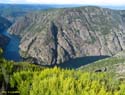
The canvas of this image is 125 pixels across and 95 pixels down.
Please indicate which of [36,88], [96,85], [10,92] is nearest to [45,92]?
[36,88]

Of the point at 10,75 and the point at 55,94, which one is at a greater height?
the point at 10,75

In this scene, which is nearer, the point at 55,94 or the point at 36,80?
the point at 55,94

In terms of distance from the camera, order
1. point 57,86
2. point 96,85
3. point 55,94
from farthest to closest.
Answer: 1. point 96,85
2. point 57,86
3. point 55,94

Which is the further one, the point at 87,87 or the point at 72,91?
the point at 87,87

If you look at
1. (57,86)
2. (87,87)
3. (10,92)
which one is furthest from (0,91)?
(87,87)

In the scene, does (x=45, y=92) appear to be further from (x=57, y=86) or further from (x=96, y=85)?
(x=96, y=85)

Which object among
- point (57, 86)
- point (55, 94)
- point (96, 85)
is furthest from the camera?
point (96, 85)

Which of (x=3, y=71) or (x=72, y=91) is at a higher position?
(x=3, y=71)

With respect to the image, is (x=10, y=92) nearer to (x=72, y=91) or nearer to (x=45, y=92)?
(x=45, y=92)
